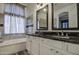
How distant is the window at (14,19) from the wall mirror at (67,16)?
27.6 inches

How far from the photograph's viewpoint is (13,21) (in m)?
1.36

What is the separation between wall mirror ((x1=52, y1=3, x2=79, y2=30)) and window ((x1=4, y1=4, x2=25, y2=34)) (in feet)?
2.30

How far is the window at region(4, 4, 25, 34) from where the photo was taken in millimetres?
1335

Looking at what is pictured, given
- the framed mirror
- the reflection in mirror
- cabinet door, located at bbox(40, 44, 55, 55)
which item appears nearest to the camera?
cabinet door, located at bbox(40, 44, 55, 55)

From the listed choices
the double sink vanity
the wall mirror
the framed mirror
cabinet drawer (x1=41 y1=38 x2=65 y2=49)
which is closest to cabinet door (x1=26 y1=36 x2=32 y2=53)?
the double sink vanity

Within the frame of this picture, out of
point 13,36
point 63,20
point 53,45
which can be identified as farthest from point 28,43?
point 63,20

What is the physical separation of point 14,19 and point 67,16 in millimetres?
911

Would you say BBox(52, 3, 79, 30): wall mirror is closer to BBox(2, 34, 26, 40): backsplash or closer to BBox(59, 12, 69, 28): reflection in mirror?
BBox(59, 12, 69, 28): reflection in mirror

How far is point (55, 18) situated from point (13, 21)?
870 mm

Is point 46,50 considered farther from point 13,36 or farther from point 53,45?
point 13,36

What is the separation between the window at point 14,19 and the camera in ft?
4.38

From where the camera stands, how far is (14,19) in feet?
4.52
